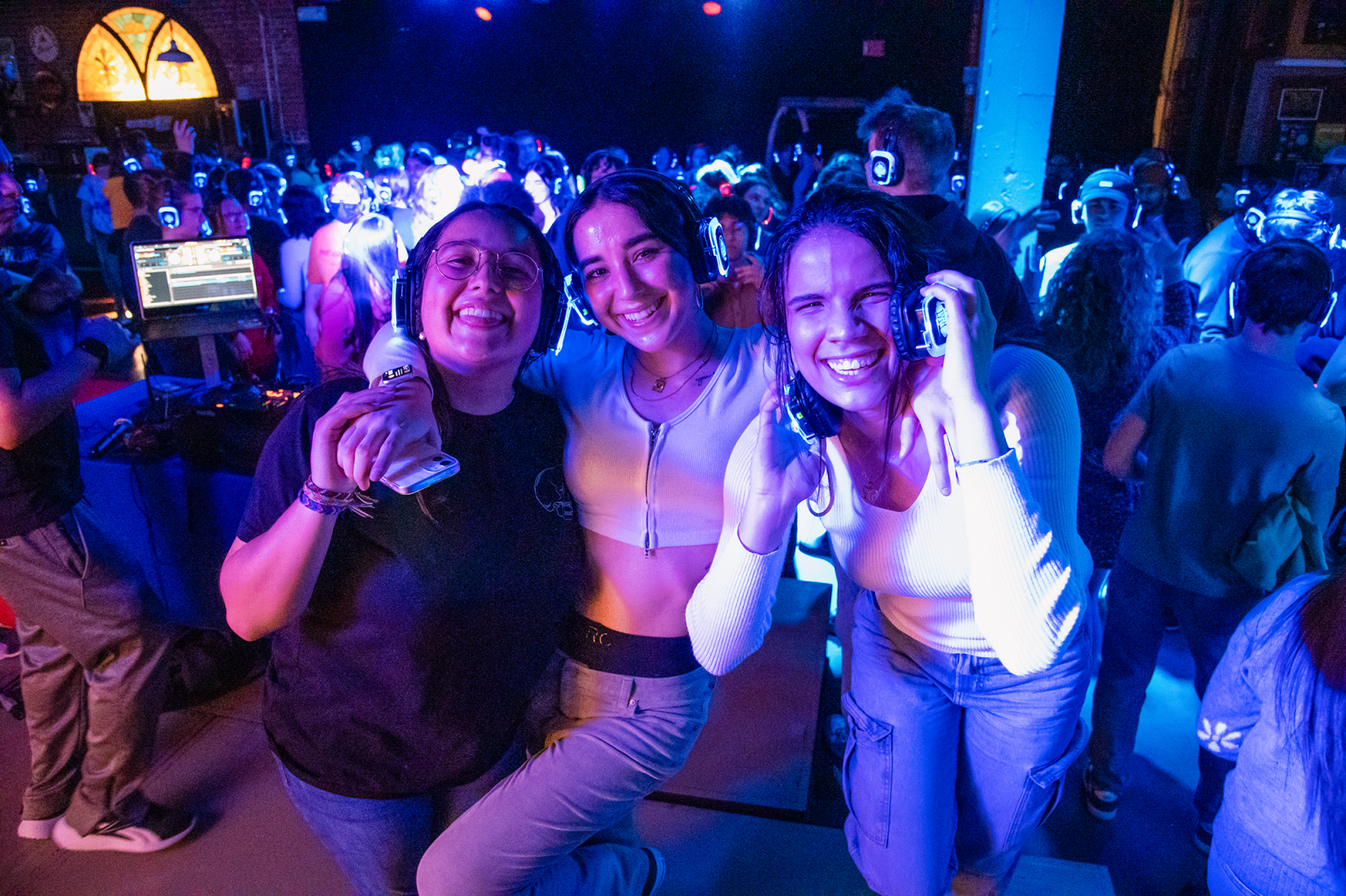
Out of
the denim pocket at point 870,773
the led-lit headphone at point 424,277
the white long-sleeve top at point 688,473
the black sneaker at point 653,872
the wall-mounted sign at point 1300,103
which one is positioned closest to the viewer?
the white long-sleeve top at point 688,473

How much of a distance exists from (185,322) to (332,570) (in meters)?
2.33

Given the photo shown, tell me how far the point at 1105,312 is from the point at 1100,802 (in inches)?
59.1

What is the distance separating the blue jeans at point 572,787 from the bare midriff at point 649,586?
0.10 m

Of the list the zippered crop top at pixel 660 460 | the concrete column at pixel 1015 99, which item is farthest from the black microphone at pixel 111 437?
the concrete column at pixel 1015 99

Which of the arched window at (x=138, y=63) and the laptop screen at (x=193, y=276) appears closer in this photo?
the laptop screen at (x=193, y=276)

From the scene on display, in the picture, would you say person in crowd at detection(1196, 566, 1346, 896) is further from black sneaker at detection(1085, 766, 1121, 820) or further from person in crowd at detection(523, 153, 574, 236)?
person in crowd at detection(523, 153, 574, 236)

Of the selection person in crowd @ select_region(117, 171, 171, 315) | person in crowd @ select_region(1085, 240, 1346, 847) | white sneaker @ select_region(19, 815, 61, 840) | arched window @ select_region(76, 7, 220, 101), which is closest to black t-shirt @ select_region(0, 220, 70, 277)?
person in crowd @ select_region(117, 171, 171, 315)

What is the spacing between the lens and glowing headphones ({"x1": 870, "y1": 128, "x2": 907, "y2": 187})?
285 centimetres

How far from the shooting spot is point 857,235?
135cm

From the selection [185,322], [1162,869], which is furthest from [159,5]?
[1162,869]

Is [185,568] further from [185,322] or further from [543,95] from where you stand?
[543,95]

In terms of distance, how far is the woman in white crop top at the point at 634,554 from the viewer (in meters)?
1.41

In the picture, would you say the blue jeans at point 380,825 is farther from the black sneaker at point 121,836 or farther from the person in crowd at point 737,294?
the person in crowd at point 737,294

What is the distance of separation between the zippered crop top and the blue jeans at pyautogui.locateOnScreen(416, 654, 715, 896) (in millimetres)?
293
